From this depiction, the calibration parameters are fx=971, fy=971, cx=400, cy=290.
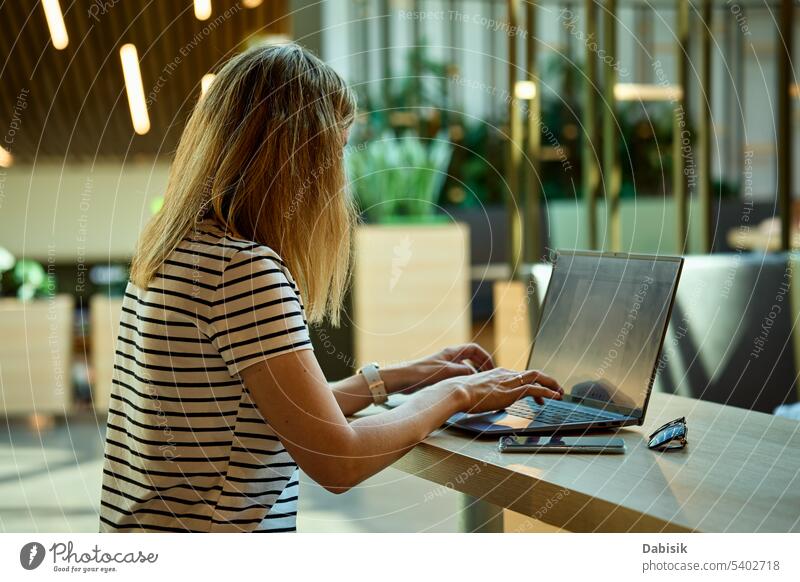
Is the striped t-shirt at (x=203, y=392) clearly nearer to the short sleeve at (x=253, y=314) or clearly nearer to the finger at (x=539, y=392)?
the short sleeve at (x=253, y=314)

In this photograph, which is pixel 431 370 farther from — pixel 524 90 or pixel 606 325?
pixel 524 90

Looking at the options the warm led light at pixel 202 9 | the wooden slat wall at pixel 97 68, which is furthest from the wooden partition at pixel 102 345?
the warm led light at pixel 202 9

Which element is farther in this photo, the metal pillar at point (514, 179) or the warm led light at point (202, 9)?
the warm led light at point (202, 9)

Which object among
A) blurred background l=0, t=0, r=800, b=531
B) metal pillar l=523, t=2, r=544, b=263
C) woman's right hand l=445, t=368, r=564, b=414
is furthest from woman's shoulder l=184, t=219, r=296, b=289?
metal pillar l=523, t=2, r=544, b=263

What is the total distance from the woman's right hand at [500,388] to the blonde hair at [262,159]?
0.81ft

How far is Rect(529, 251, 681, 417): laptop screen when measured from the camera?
117 centimetres

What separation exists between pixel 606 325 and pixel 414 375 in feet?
0.88

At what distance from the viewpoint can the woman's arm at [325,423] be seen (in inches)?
37.6

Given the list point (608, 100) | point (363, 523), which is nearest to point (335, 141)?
point (363, 523)

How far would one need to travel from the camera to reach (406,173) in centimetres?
437

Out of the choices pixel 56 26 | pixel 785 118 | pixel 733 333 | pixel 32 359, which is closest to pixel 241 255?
pixel 733 333

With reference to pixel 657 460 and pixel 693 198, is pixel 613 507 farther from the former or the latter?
pixel 693 198

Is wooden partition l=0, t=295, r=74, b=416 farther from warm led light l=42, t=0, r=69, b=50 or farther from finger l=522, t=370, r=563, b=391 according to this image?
finger l=522, t=370, r=563, b=391
